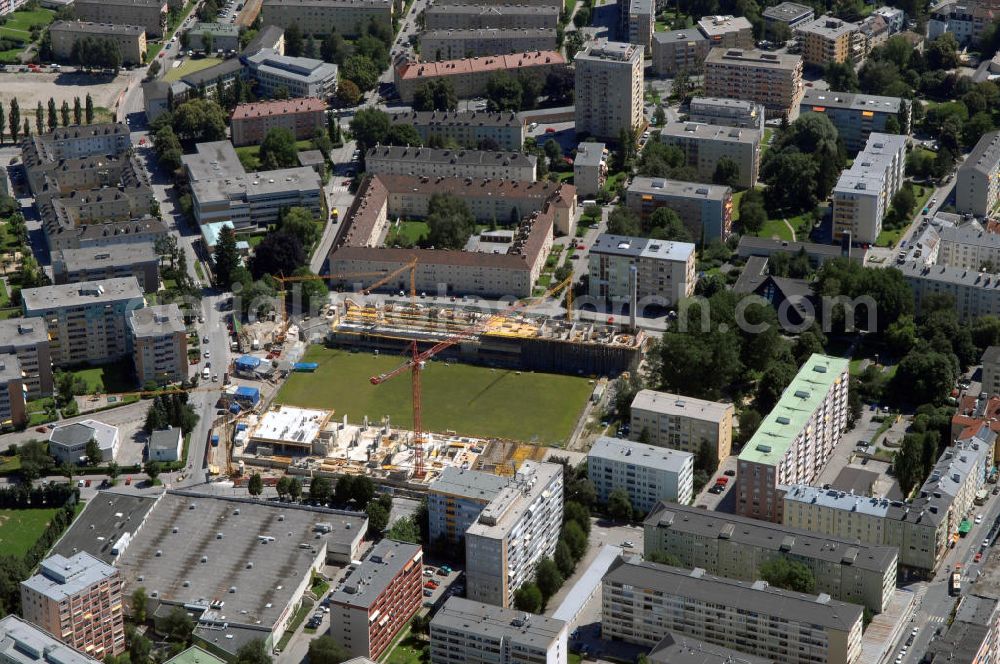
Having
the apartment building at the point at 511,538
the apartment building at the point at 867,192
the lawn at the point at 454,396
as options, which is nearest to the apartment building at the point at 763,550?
the apartment building at the point at 511,538

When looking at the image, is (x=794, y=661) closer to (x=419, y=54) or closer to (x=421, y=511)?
(x=421, y=511)

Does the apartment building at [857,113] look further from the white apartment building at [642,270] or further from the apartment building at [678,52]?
the white apartment building at [642,270]

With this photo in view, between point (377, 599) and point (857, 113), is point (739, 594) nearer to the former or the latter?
point (377, 599)

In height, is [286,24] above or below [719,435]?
above

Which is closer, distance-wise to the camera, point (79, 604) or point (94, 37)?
point (79, 604)

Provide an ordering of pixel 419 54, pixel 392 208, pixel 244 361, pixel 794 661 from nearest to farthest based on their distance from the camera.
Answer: pixel 794 661 < pixel 244 361 < pixel 392 208 < pixel 419 54

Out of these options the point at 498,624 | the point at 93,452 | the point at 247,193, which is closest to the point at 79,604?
the point at 93,452

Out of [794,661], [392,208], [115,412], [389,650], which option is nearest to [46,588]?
[389,650]
